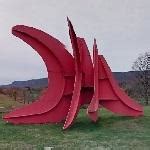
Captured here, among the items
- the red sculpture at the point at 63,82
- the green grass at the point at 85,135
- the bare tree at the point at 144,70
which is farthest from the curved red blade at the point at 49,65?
the bare tree at the point at 144,70

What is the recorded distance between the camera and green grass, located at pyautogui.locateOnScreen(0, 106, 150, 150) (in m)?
12.8

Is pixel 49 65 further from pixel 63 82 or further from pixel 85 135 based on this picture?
pixel 85 135

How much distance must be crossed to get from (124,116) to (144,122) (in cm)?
176

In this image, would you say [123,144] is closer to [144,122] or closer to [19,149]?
[19,149]

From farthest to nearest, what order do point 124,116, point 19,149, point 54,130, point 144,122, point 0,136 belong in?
1. point 124,116
2. point 144,122
3. point 54,130
4. point 0,136
5. point 19,149

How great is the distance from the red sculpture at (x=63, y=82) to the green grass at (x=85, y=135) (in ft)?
2.10

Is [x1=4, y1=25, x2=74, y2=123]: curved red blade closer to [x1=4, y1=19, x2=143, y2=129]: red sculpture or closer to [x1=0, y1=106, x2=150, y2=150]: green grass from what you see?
[x1=4, y1=19, x2=143, y2=129]: red sculpture

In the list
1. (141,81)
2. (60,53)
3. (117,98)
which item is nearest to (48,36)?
(60,53)

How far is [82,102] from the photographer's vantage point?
57.8 feet

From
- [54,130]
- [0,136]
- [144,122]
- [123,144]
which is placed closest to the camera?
[123,144]

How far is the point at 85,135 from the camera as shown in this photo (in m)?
14.9

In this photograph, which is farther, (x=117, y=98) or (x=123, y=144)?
(x=117, y=98)

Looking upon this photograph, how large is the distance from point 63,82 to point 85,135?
350 centimetres

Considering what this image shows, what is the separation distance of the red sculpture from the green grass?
0.64 m
